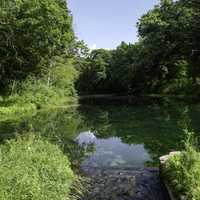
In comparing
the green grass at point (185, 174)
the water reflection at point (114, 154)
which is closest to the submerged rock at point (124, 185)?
the green grass at point (185, 174)

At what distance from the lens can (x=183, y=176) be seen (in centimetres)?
871

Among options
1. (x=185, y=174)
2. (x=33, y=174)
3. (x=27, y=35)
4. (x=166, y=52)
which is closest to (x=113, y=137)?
(x=185, y=174)

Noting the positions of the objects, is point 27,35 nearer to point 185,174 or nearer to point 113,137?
point 113,137

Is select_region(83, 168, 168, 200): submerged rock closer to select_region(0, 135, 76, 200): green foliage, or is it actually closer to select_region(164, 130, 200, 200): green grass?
select_region(164, 130, 200, 200): green grass

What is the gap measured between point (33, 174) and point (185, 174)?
3.70 meters

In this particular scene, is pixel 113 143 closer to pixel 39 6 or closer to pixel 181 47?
pixel 39 6

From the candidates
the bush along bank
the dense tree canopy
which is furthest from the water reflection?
the dense tree canopy

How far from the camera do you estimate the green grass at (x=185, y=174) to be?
7.88 meters

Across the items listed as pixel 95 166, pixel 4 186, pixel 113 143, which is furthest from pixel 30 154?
Answer: pixel 113 143

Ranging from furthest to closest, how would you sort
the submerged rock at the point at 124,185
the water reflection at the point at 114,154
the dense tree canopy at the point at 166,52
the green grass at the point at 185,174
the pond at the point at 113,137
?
the dense tree canopy at the point at 166,52
the pond at the point at 113,137
the water reflection at the point at 114,154
the submerged rock at the point at 124,185
the green grass at the point at 185,174

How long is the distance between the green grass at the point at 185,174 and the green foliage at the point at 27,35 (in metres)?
26.2

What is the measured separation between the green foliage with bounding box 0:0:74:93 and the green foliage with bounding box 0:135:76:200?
23.9 metres

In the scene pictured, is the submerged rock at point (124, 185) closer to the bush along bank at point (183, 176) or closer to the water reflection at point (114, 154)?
the bush along bank at point (183, 176)

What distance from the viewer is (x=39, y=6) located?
1337 inches
